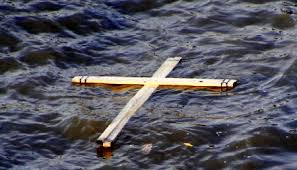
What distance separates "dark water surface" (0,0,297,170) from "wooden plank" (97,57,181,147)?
0.08 meters

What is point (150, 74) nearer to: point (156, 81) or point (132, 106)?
point (156, 81)

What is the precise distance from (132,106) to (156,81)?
2.37 feet

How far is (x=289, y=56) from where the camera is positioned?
24.5 feet

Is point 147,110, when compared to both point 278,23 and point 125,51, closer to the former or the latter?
point 125,51

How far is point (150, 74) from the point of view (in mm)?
7422

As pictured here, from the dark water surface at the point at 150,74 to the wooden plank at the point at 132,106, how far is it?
80 millimetres

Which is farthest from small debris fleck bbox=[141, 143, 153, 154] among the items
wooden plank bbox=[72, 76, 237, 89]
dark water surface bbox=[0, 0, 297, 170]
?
wooden plank bbox=[72, 76, 237, 89]

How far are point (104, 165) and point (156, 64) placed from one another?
249 centimetres

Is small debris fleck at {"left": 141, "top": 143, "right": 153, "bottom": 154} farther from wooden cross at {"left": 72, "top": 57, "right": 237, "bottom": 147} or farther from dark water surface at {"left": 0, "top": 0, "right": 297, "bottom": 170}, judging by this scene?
wooden cross at {"left": 72, "top": 57, "right": 237, "bottom": 147}

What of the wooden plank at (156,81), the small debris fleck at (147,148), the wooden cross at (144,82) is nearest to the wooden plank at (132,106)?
the wooden cross at (144,82)

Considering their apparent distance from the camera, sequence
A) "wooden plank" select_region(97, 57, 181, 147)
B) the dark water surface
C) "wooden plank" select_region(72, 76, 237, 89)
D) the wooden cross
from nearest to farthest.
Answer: the dark water surface < "wooden plank" select_region(97, 57, 181, 147) < the wooden cross < "wooden plank" select_region(72, 76, 237, 89)

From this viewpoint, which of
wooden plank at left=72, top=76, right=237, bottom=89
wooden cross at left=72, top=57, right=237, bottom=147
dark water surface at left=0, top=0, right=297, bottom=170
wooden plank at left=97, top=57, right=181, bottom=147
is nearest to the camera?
dark water surface at left=0, top=0, right=297, bottom=170

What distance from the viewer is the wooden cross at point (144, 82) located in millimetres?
6156

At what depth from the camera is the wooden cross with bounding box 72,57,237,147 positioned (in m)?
6.16
